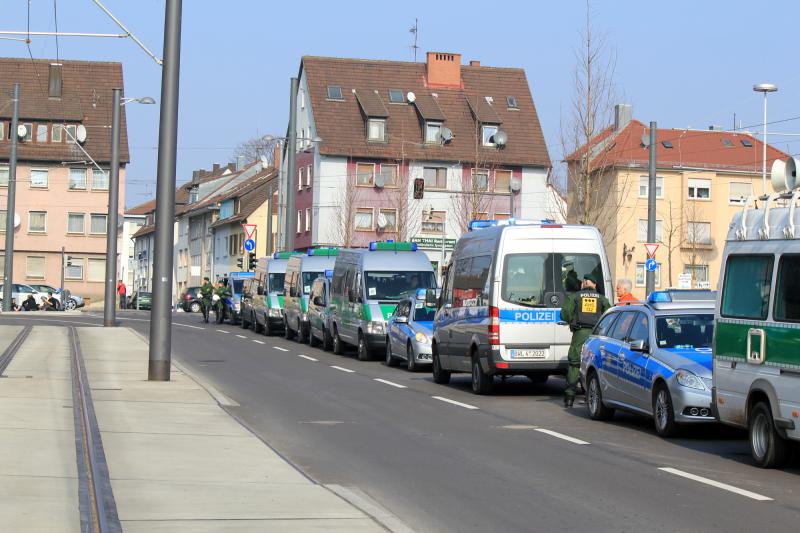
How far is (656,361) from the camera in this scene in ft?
48.5

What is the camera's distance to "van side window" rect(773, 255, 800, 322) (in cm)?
1138

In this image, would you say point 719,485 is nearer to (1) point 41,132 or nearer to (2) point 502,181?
(2) point 502,181

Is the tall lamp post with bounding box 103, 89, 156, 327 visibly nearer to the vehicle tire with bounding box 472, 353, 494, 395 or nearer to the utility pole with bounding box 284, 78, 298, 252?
the utility pole with bounding box 284, 78, 298, 252

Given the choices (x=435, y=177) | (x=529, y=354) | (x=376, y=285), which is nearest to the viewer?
(x=529, y=354)

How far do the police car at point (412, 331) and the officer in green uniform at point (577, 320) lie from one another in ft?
24.0

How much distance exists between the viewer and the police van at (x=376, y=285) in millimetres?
29344

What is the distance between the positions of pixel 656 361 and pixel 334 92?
204 feet

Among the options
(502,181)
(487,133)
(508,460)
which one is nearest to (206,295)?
(502,181)

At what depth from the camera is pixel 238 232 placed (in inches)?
3634

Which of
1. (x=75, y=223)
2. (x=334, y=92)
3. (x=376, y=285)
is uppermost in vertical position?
(x=334, y=92)

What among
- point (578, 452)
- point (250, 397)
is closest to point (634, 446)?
point (578, 452)

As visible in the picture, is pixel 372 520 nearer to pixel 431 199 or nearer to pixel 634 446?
pixel 634 446

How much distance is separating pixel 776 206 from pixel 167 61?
1029 cm

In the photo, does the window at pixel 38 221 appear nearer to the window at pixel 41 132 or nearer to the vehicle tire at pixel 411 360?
the window at pixel 41 132
